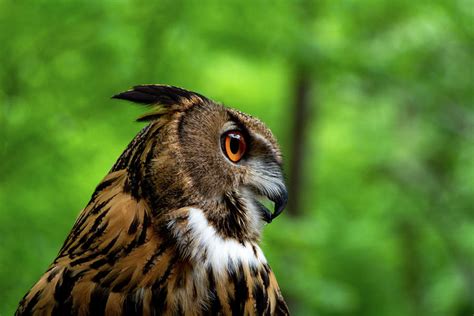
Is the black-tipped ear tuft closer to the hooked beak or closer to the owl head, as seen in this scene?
the owl head

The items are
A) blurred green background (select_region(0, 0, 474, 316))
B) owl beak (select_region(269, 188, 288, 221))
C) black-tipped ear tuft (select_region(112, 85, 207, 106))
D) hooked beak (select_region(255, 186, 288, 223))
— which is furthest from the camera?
blurred green background (select_region(0, 0, 474, 316))

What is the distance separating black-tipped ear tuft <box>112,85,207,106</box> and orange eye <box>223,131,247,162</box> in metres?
0.16

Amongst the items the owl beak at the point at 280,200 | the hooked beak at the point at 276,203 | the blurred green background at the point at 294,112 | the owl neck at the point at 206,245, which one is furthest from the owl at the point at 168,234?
the blurred green background at the point at 294,112

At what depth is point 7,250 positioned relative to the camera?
3.52 meters

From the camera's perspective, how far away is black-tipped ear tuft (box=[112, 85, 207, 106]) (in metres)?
1.94

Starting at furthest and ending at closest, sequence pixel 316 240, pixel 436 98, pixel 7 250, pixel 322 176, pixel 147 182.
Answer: pixel 322 176
pixel 436 98
pixel 316 240
pixel 7 250
pixel 147 182

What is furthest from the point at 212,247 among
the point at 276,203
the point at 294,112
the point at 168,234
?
the point at 294,112

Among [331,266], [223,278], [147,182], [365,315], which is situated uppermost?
[147,182]

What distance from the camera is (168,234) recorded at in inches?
73.5

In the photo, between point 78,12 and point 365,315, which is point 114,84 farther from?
point 365,315

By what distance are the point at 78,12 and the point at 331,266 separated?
8301 mm

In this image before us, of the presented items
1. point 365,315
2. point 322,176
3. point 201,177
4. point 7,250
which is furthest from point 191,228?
point 365,315

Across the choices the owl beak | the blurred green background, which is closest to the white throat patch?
the owl beak

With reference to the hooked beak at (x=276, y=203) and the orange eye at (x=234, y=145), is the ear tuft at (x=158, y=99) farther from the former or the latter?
the hooked beak at (x=276, y=203)
